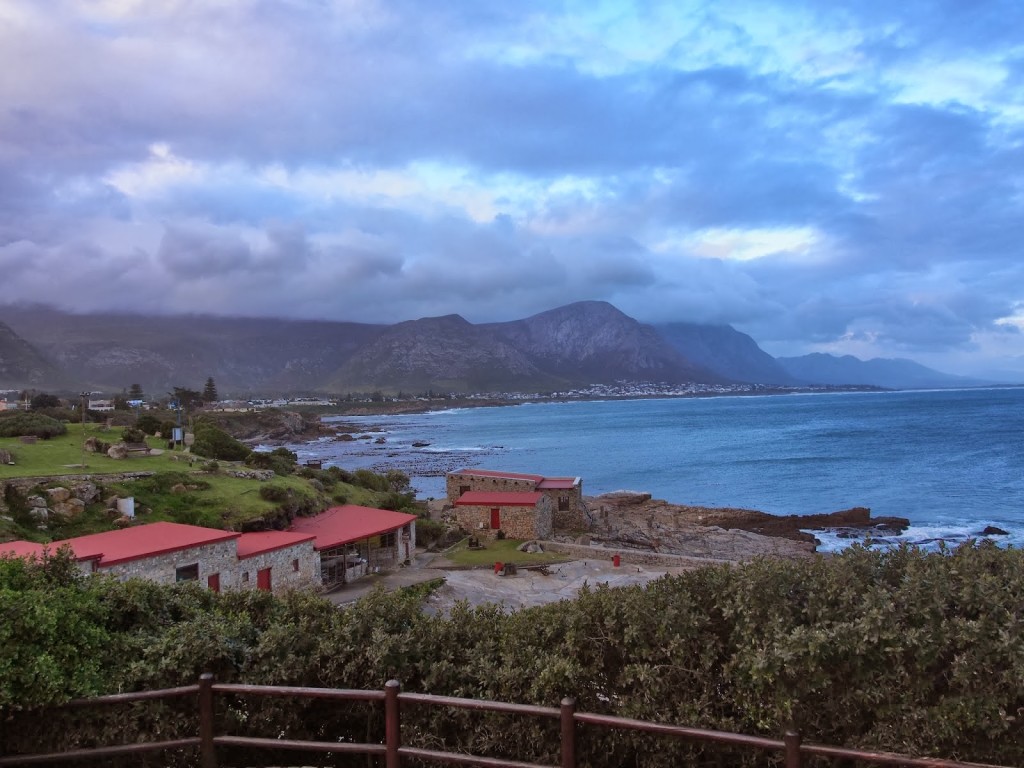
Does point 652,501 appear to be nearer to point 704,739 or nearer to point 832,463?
point 832,463

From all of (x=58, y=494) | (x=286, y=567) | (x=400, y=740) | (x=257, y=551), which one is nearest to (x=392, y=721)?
(x=400, y=740)

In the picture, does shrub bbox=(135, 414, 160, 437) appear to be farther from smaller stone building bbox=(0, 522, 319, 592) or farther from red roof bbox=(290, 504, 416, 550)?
smaller stone building bbox=(0, 522, 319, 592)

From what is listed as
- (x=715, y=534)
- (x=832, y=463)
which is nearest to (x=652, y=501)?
(x=715, y=534)

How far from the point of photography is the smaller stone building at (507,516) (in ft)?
114

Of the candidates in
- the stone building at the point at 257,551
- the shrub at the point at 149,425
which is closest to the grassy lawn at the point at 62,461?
the stone building at the point at 257,551

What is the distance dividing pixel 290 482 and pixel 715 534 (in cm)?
2575

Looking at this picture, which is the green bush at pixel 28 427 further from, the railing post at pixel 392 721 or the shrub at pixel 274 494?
the railing post at pixel 392 721

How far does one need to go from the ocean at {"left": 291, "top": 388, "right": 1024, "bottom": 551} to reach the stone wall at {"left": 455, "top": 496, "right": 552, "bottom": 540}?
16643 millimetres

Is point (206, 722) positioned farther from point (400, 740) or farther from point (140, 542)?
point (140, 542)

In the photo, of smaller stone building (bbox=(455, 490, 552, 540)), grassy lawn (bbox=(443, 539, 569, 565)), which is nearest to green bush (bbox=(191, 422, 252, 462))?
smaller stone building (bbox=(455, 490, 552, 540))

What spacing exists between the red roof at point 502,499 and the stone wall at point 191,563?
16027mm

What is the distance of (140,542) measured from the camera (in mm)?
18672

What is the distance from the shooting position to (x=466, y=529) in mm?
35625

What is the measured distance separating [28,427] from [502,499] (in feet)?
76.2
